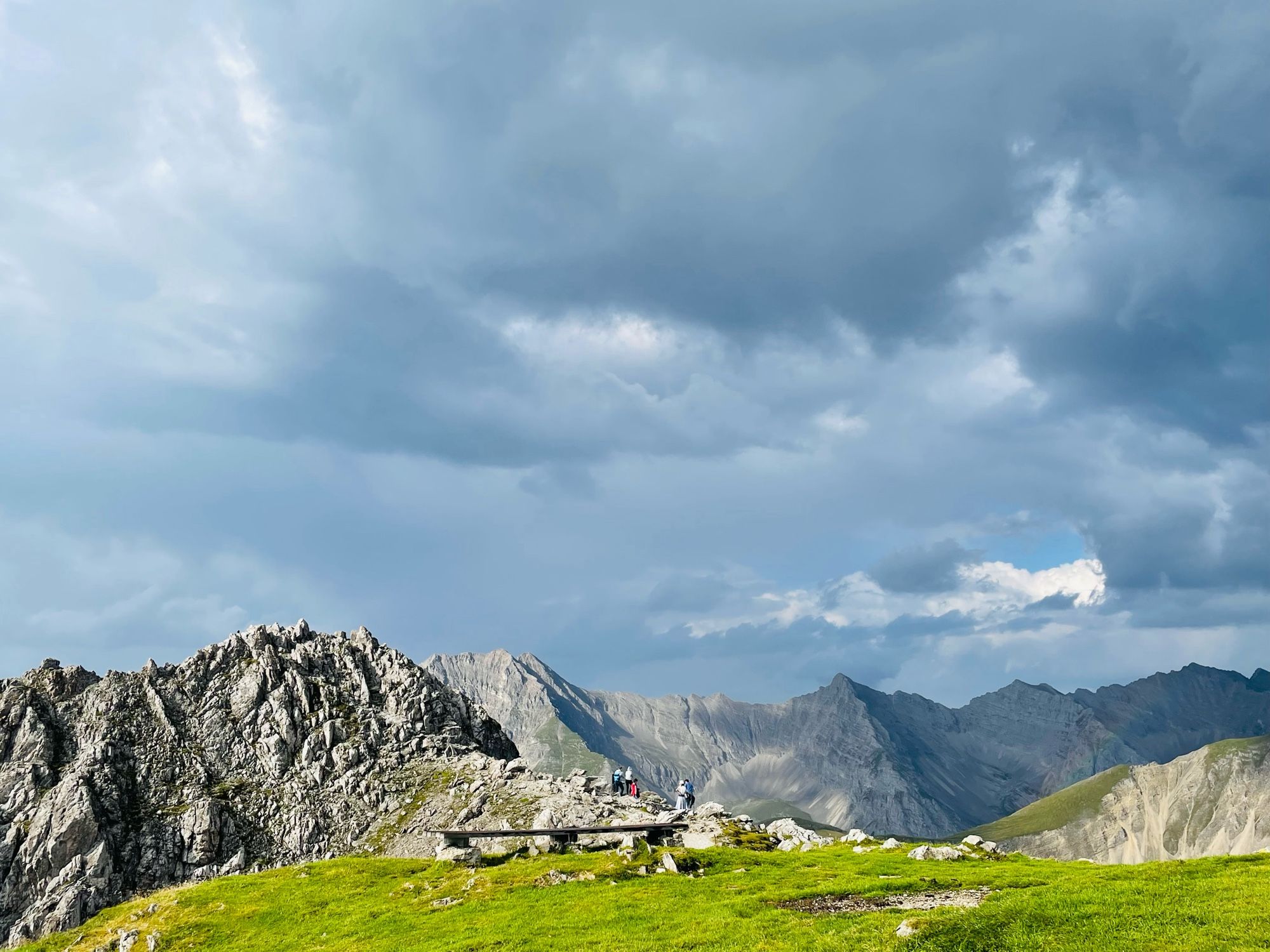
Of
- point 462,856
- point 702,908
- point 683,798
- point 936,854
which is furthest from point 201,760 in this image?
point 936,854

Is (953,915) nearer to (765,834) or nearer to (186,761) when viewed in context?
(765,834)

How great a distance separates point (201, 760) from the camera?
406ft

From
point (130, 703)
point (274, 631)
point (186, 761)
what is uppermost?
point (274, 631)

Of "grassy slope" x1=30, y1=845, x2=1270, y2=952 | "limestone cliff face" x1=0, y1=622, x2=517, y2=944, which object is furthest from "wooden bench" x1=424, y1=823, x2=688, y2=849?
"limestone cliff face" x1=0, y1=622, x2=517, y2=944

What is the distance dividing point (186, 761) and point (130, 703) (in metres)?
15.9

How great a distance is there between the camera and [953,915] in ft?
92.0

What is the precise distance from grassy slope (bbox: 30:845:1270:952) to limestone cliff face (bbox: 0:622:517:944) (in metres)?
56.9

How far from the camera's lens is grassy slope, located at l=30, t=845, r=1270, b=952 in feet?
87.0

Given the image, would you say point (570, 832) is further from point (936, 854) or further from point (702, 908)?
point (936, 854)

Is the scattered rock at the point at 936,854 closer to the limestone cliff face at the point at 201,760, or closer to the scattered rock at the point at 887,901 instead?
the scattered rock at the point at 887,901

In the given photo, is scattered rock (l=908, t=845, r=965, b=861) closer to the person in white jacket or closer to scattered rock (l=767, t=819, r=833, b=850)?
scattered rock (l=767, t=819, r=833, b=850)

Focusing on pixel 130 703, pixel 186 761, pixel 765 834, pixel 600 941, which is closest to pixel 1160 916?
pixel 600 941

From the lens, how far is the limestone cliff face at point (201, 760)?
10562 centimetres

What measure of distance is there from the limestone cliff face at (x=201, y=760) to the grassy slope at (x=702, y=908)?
56926 mm
